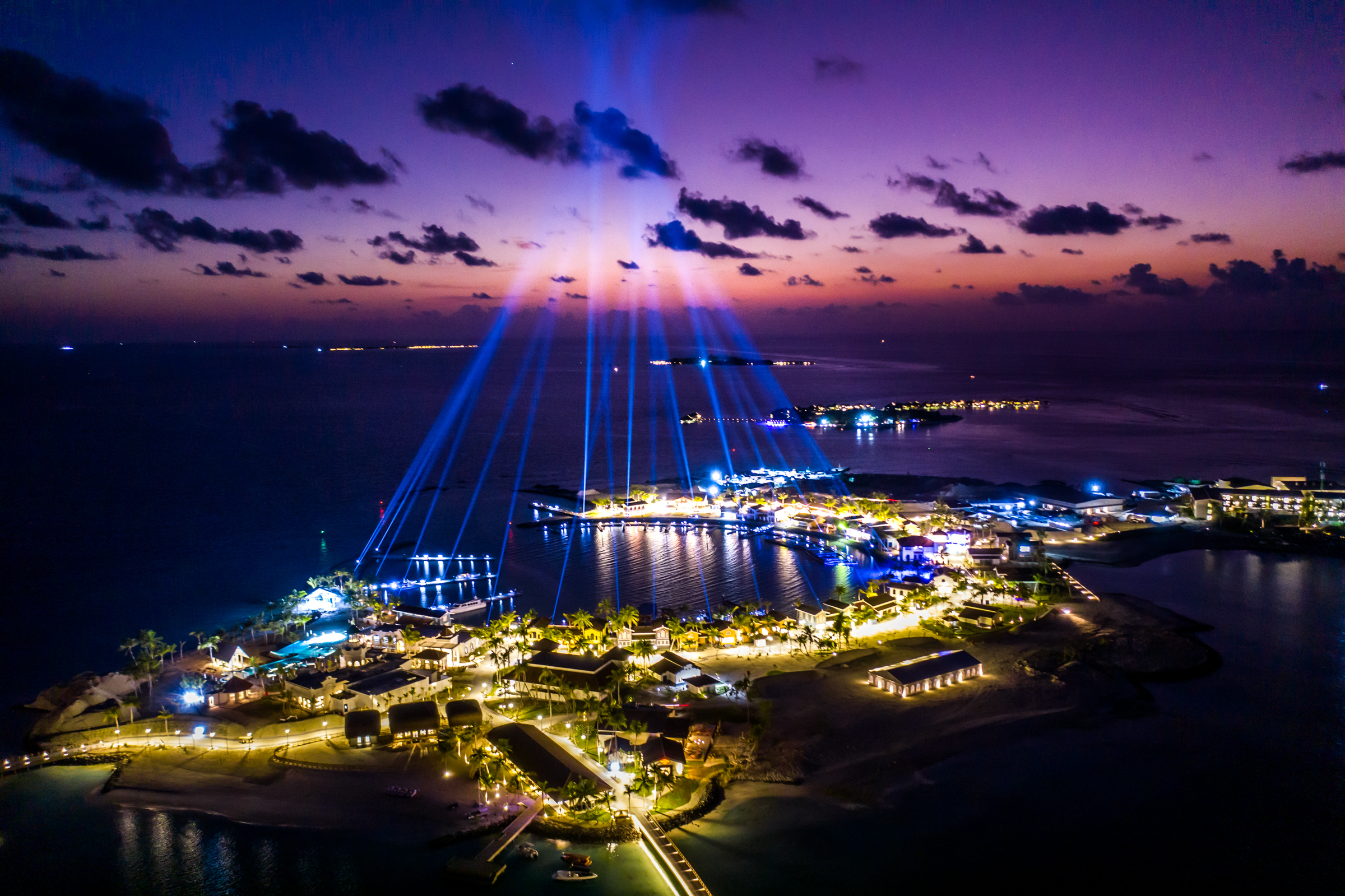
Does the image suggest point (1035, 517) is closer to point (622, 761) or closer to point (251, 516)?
point (622, 761)

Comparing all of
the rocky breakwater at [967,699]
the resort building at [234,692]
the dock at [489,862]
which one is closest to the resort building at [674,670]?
the rocky breakwater at [967,699]

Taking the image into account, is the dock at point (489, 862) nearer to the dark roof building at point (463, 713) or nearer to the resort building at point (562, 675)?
Answer: the dark roof building at point (463, 713)

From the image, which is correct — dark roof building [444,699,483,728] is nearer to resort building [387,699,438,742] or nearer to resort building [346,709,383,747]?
resort building [387,699,438,742]

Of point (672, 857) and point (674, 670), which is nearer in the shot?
point (672, 857)

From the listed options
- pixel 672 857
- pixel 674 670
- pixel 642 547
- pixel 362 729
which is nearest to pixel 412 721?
pixel 362 729

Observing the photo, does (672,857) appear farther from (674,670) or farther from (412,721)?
(674,670)

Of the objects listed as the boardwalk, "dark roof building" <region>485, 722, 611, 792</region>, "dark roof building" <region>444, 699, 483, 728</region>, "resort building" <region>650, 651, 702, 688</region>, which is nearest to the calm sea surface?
the boardwalk
